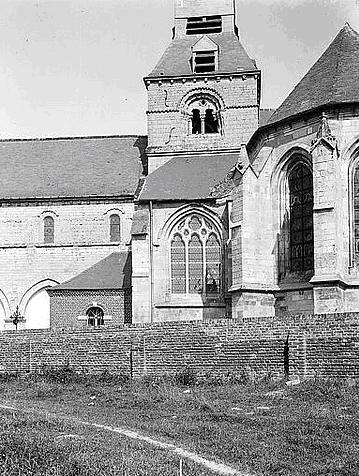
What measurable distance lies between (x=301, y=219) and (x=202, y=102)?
15.2 metres

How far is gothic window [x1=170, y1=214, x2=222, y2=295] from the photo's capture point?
3441cm

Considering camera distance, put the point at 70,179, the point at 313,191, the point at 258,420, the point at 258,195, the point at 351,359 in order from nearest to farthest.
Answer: the point at 258,420, the point at 351,359, the point at 313,191, the point at 258,195, the point at 70,179

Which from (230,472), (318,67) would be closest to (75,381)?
(230,472)

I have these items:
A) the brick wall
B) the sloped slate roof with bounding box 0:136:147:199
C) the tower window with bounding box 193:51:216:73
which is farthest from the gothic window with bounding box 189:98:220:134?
the brick wall

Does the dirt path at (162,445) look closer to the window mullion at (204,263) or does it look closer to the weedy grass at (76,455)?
the weedy grass at (76,455)

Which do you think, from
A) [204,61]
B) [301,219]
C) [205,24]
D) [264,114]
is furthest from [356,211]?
[205,24]

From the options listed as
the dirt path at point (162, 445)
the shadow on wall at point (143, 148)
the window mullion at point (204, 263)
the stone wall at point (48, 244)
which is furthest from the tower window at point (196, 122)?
the dirt path at point (162, 445)

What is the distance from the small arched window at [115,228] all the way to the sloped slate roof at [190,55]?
7500 millimetres

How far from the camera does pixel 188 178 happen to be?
37.1 meters

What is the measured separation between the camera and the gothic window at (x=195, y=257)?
1355 inches

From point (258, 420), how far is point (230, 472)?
3.99m

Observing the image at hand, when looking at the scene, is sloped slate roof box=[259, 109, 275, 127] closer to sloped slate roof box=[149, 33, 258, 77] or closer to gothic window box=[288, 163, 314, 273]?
sloped slate roof box=[149, 33, 258, 77]

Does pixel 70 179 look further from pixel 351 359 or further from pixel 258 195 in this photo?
pixel 351 359

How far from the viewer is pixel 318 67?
29.7 m
